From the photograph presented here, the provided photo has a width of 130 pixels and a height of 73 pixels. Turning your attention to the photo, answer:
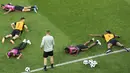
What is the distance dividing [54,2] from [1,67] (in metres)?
7.63

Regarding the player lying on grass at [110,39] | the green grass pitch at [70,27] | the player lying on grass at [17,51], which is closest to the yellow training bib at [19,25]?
the green grass pitch at [70,27]

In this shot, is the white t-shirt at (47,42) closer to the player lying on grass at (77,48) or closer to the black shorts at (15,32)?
the player lying on grass at (77,48)

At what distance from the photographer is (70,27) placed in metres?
22.1

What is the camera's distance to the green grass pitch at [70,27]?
18.9 m

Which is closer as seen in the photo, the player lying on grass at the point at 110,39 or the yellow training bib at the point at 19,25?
the player lying on grass at the point at 110,39

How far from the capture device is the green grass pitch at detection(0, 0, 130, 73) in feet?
61.9

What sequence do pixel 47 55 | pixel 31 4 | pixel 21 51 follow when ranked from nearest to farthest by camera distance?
pixel 47 55, pixel 21 51, pixel 31 4

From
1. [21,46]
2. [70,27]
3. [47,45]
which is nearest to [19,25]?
[21,46]

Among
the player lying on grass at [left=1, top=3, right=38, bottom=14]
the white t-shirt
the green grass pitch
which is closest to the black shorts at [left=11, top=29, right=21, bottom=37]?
the green grass pitch

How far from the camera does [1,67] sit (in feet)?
61.2

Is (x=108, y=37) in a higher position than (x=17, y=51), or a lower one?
higher

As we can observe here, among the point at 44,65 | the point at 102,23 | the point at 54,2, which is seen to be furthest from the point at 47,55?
the point at 54,2

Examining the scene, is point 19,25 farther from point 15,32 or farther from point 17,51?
point 17,51

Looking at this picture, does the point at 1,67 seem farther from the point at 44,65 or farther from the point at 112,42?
the point at 112,42
